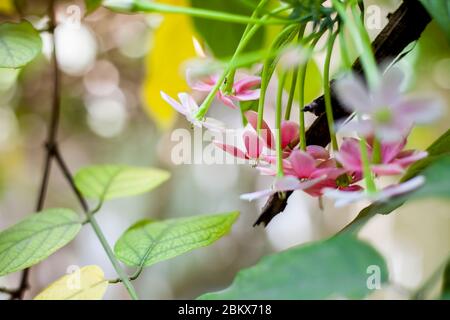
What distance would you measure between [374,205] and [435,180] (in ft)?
0.26

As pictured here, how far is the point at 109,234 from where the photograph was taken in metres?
1.54

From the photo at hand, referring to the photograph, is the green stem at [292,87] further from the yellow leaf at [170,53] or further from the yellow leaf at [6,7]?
the yellow leaf at [6,7]

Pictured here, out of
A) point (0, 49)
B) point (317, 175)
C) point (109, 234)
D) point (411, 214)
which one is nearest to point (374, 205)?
point (317, 175)

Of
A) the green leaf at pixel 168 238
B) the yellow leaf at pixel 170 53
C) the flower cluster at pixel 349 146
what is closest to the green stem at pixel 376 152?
the flower cluster at pixel 349 146

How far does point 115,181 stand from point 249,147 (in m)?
0.21

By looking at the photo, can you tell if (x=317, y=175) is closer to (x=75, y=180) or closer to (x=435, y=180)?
(x=435, y=180)

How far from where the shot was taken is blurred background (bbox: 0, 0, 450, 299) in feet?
4.15

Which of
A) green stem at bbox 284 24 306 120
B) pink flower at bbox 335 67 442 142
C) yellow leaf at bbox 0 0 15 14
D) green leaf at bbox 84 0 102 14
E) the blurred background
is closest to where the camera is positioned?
pink flower at bbox 335 67 442 142

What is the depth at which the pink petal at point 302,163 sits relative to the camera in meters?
0.23

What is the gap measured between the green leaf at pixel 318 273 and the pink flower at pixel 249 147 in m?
0.08

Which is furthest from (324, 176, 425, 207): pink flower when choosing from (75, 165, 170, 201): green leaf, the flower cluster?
(75, 165, 170, 201): green leaf

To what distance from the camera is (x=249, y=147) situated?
0.26m

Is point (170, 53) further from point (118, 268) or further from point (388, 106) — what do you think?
point (388, 106)

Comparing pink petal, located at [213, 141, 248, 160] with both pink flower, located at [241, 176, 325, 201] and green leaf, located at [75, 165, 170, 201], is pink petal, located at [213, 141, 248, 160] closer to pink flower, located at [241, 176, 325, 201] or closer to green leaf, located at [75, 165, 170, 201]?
pink flower, located at [241, 176, 325, 201]
